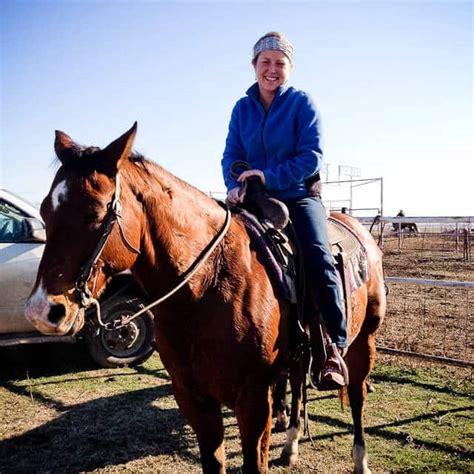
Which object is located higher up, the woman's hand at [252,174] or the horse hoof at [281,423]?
the woman's hand at [252,174]

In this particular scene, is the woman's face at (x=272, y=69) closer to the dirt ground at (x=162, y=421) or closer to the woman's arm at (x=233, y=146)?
the woman's arm at (x=233, y=146)

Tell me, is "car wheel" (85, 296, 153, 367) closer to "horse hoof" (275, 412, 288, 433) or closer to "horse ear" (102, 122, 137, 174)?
"horse hoof" (275, 412, 288, 433)

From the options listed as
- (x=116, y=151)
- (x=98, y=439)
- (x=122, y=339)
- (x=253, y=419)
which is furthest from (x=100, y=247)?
(x=122, y=339)

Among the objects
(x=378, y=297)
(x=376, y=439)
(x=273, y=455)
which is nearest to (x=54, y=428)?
(x=273, y=455)

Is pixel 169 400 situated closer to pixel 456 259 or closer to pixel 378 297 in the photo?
pixel 378 297

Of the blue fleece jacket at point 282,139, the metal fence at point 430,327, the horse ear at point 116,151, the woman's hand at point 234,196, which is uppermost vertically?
the blue fleece jacket at point 282,139

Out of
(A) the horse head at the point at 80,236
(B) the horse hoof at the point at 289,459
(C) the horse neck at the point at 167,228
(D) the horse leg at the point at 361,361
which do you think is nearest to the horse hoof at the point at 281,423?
(B) the horse hoof at the point at 289,459

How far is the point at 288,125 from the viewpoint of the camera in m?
2.89

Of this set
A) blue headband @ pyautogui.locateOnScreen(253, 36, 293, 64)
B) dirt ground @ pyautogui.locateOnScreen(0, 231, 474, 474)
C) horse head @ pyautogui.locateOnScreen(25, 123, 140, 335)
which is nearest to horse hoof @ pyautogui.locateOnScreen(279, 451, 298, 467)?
dirt ground @ pyautogui.locateOnScreen(0, 231, 474, 474)

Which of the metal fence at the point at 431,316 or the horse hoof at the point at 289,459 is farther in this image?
the metal fence at the point at 431,316

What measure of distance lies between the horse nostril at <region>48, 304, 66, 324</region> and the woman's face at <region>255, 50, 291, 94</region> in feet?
6.57

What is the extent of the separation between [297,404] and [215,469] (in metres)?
1.40

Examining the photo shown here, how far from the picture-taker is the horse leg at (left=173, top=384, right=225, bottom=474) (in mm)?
2447

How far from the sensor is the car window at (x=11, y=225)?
5.29m
